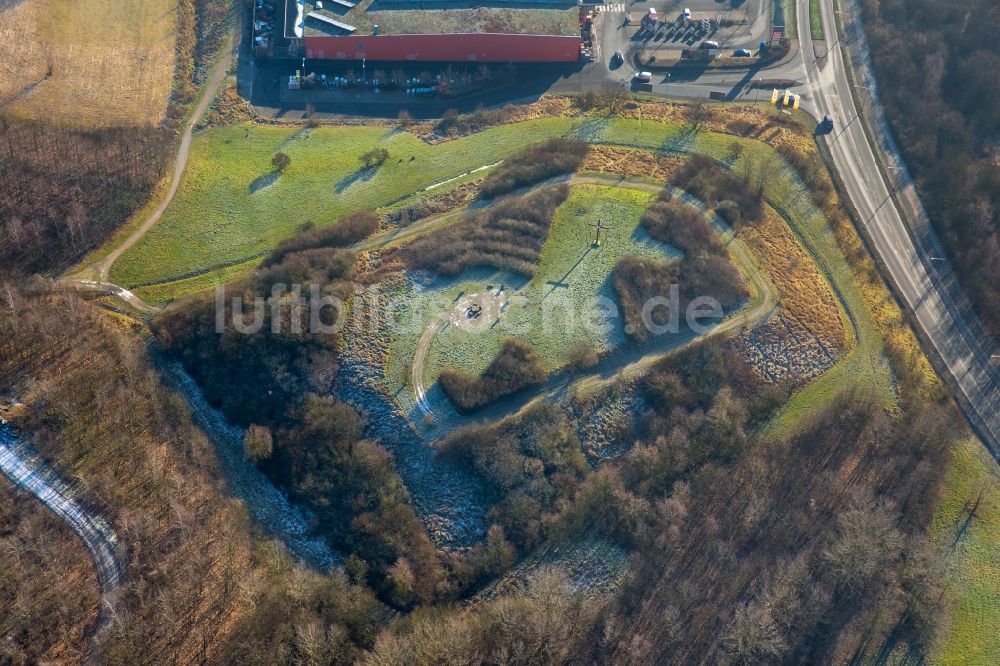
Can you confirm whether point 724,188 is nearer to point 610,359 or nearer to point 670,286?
point 670,286

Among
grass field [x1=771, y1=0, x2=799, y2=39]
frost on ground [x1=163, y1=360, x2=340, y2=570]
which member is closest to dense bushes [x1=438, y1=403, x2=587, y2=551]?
frost on ground [x1=163, y1=360, x2=340, y2=570]

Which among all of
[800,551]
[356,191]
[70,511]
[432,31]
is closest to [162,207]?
[356,191]

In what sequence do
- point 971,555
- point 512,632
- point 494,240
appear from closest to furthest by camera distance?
point 512,632 < point 971,555 < point 494,240

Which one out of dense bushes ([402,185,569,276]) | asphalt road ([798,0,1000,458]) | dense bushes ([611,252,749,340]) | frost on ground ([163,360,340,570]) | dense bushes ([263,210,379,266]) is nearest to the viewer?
frost on ground ([163,360,340,570])

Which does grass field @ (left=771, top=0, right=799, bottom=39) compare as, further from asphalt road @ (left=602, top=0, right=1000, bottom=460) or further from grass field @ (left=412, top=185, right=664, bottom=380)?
grass field @ (left=412, top=185, right=664, bottom=380)

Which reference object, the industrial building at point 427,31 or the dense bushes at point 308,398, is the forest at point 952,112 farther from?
the dense bushes at point 308,398
